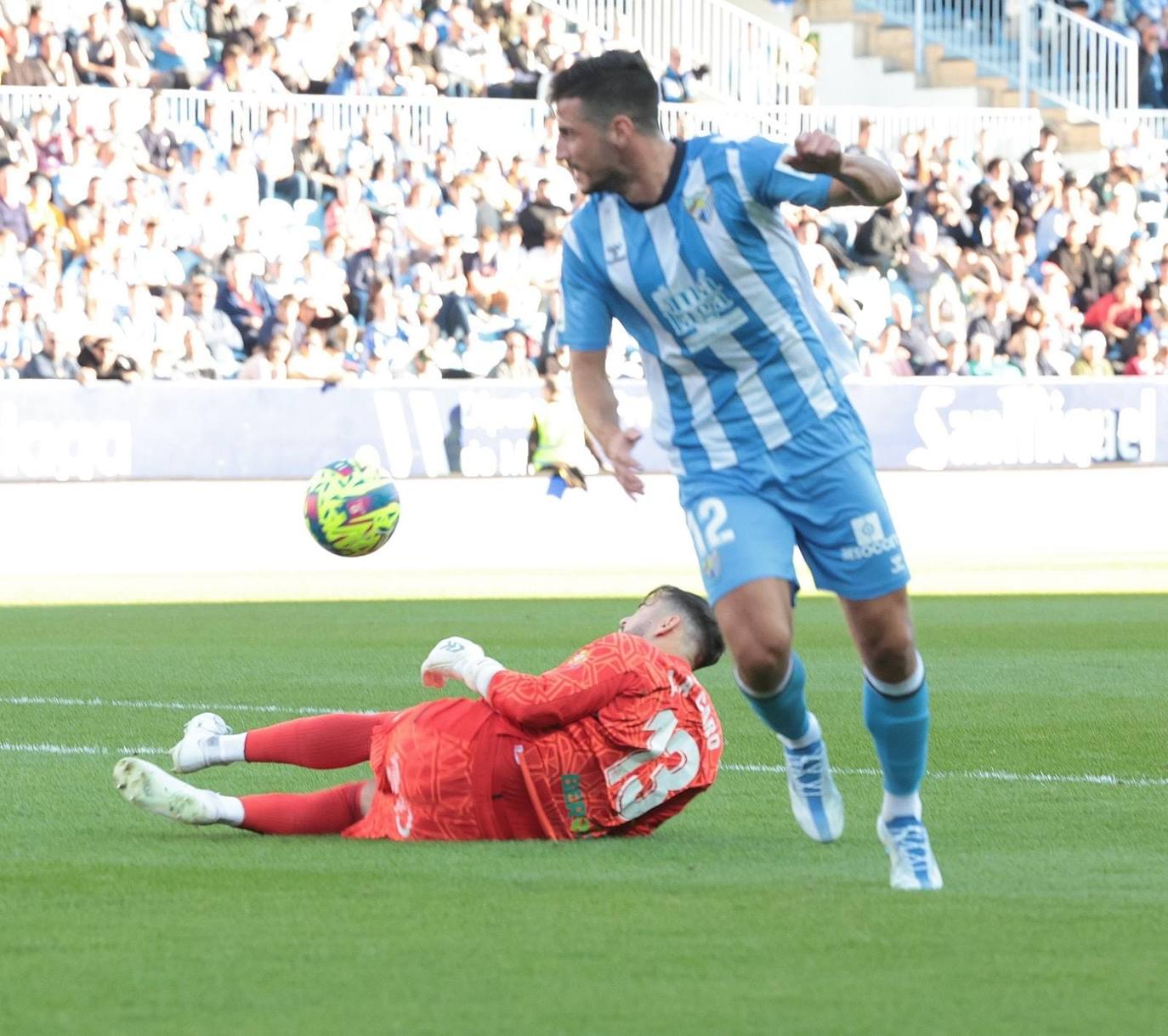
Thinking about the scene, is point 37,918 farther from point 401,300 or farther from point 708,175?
point 401,300

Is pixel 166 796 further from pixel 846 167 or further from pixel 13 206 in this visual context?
pixel 13 206

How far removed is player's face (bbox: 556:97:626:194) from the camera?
592 cm

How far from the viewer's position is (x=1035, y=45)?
108ft

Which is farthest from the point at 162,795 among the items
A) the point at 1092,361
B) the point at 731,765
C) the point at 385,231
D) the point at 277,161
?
the point at 1092,361

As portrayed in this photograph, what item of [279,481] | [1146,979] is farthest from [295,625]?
[1146,979]

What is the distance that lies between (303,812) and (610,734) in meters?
1.00

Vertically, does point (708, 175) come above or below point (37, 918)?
above

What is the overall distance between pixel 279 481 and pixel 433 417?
5.58 ft

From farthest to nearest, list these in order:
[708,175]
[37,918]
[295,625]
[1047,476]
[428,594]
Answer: [1047,476]
[428,594]
[295,625]
[708,175]
[37,918]

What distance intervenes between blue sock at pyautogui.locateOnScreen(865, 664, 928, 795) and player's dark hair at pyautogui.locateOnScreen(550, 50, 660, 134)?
1.62 m

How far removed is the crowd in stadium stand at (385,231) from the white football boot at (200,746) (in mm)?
15111

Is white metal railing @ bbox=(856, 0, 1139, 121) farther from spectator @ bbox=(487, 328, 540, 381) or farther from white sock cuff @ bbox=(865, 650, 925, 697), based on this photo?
white sock cuff @ bbox=(865, 650, 925, 697)

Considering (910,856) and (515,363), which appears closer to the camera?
(910,856)

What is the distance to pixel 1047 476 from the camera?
25297 mm
